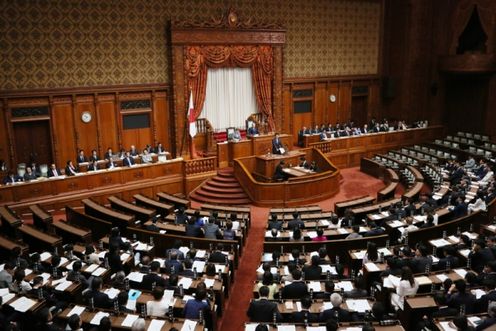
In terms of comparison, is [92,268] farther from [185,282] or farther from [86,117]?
[86,117]

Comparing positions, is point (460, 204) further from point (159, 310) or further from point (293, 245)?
point (159, 310)

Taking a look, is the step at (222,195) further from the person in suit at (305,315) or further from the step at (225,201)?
the person in suit at (305,315)

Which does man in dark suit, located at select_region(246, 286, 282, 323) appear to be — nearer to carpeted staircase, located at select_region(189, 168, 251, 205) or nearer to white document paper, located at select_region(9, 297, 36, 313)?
white document paper, located at select_region(9, 297, 36, 313)

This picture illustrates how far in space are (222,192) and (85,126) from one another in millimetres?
5524

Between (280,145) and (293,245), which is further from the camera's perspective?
(280,145)

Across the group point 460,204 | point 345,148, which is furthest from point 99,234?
point 345,148

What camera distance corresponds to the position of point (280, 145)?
16.7 meters

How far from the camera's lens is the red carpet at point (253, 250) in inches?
310

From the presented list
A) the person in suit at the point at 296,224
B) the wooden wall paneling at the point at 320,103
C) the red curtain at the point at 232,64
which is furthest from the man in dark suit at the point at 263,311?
the wooden wall paneling at the point at 320,103

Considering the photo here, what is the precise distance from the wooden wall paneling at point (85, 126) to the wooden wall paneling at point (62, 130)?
17 centimetres

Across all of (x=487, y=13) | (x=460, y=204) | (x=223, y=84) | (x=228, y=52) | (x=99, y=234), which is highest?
(x=487, y=13)

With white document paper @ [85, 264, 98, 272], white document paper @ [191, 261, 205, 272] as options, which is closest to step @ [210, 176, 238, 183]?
white document paper @ [191, 261, 205, 272]

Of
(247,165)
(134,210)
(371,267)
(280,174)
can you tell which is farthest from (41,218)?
(371,267)

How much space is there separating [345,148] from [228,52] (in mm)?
6515
